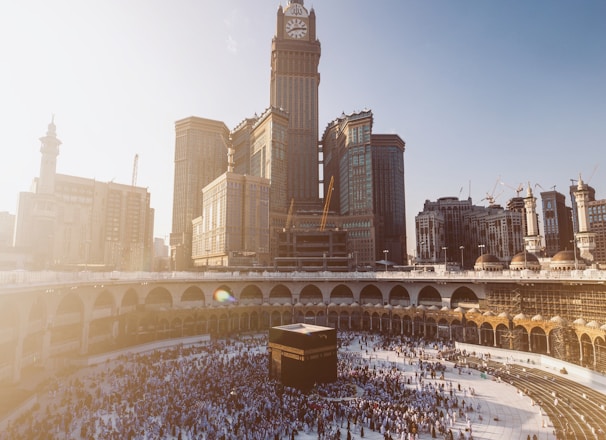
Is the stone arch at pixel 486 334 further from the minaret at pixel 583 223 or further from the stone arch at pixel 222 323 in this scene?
the minaret at pixel 583 223

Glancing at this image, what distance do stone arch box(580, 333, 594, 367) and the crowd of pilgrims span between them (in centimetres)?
1775

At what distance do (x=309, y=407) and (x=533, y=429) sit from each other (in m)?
16.6

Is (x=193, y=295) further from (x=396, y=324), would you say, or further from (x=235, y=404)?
(x=235, y=404)

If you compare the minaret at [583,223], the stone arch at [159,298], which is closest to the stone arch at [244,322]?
the stone arch at [159,298]

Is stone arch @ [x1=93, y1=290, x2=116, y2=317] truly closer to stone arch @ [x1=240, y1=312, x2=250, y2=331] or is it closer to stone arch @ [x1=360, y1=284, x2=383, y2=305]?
stone arch @ [x1=240, y1=312, x2=250, y2=331]

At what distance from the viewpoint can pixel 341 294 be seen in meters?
76.4

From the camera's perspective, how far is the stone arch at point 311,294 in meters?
74.7

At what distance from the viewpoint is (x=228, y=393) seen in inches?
1326

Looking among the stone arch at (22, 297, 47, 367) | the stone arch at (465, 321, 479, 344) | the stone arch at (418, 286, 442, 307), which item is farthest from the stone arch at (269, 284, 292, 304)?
the stone arch at (22, 297, 47, 367)

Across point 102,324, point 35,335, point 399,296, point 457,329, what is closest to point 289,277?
point 399,296

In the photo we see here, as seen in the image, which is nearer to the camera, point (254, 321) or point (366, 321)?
point (254, 321)

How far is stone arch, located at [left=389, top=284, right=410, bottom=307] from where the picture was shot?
232ft

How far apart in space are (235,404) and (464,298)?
149ft

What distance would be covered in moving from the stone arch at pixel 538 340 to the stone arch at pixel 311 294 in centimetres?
3488
